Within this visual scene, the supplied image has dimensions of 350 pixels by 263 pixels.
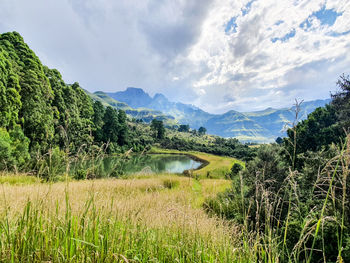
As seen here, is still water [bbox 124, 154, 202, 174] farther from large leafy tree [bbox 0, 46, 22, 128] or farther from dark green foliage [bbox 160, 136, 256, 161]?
dark green foliage [bbox 160, 136, 256, 161]

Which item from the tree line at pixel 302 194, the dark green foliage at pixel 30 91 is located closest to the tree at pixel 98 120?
the dark green foliage at pixel 30 91

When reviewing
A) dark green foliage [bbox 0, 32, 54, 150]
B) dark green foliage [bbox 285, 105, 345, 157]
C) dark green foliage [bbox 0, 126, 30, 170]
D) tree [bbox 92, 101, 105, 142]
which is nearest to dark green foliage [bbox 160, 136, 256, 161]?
tree [bbox 92, 101, 105, 142]

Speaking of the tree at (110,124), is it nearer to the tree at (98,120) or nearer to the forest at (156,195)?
the forest at (156,195)

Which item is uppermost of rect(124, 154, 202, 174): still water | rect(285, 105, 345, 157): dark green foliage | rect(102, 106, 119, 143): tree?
rect(102, 106, 119, 143): tree

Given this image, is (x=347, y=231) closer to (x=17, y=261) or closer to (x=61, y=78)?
(x=17, y=261)

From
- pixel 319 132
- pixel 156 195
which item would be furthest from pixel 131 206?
pixel 319 132

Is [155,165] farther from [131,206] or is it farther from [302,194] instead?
[302,194]

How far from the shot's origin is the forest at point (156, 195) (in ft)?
5.97

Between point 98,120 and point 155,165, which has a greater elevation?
point 98,120

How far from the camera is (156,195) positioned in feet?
26.6

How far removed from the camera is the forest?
182cm

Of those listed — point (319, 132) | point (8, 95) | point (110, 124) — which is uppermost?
point (110, 124)

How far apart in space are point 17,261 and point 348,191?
6270mm

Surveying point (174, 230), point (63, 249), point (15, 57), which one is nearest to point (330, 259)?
point (174, 230)
